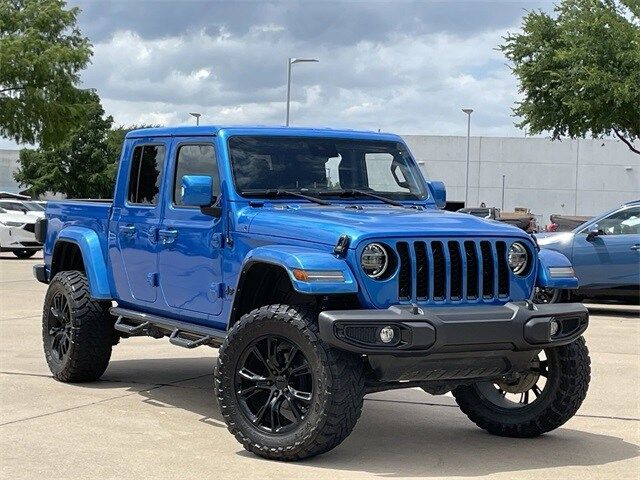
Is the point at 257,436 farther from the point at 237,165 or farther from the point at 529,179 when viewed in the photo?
the point at 529,179

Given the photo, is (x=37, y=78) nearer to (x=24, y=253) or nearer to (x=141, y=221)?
(x=24, y=253)

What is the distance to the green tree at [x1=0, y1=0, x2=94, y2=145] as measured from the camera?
154 ft

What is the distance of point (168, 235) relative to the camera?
8.14 m

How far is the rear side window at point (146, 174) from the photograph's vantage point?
28.3ft

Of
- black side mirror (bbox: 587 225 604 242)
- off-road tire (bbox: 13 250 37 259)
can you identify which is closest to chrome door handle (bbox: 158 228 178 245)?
black side mirror (bbox: 587 225 604 242)

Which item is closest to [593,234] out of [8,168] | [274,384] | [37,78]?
[274,384]

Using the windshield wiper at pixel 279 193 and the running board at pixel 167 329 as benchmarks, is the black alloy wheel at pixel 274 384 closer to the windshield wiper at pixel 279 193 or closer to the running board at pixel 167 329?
the running board at pixel 167 329

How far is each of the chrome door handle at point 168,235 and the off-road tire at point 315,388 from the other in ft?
4.61

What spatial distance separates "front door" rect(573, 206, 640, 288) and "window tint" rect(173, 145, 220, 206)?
9.12m

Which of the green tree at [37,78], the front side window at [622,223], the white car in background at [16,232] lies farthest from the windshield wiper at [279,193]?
the green tree at [37,78]

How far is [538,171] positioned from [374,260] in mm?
64886

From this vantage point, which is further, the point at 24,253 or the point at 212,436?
the point at 24,253

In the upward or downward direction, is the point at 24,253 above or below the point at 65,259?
below

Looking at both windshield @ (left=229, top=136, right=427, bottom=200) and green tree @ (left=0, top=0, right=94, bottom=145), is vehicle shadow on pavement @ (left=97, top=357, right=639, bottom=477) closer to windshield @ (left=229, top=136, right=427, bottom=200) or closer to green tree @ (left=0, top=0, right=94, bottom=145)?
windshield @ (left=229, top=136, right=427, bottom=200)
